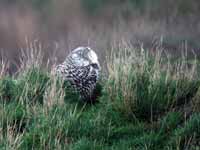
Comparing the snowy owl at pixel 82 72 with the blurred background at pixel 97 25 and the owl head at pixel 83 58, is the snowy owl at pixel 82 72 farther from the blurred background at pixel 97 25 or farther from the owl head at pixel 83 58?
the blurred background at pixel 97 25

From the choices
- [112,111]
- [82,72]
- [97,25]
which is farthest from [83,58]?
[97,25]

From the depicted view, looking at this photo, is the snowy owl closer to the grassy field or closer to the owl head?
the owl head

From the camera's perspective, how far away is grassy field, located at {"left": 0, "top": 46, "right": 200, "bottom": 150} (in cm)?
493

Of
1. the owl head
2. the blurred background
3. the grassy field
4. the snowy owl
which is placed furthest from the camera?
the blurred background

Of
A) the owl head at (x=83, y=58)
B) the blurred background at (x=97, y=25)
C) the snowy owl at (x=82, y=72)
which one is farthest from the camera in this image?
the blurred background at (x=97, y=25)

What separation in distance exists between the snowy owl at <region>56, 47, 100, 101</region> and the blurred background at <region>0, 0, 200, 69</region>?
3151mm

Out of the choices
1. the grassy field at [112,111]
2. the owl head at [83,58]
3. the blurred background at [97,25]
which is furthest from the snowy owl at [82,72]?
the blurred background at [97,25]

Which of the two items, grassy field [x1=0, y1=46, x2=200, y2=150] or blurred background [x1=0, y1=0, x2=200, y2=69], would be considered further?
blurred background [x1=0, y1=0, x2=200, y2=69]

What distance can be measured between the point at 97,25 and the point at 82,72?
787 cm

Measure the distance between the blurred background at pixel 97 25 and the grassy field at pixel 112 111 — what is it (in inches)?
138

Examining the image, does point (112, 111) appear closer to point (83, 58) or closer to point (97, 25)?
point (83, 58)

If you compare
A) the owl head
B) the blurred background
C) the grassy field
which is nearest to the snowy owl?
the owl head

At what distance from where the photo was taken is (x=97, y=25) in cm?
1417

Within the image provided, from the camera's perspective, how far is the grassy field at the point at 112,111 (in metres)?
4.93
